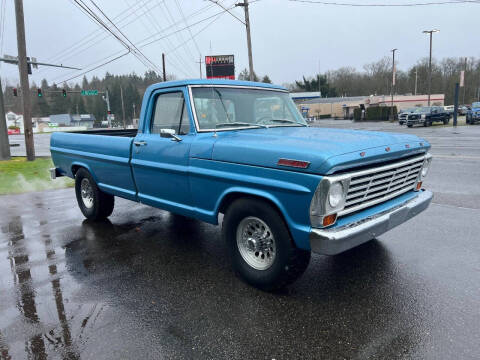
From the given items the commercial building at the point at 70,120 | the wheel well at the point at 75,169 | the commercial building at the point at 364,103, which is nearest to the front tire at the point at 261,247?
the wheel well at the point at 75,169

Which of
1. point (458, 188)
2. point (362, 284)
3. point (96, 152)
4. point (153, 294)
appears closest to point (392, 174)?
point (362, 284)

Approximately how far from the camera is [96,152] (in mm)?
5520

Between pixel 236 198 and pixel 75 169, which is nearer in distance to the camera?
pixel 236 198

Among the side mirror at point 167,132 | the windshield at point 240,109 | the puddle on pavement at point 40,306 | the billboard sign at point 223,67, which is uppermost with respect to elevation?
the billboard sign at point 223,67

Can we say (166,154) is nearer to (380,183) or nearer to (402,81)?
(380,183)

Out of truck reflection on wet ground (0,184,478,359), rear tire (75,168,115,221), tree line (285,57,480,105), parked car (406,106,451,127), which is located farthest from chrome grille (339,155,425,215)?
tree line (285,57,480,105)

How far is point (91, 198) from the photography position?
6082mm

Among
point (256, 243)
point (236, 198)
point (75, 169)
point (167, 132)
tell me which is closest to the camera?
point (256, 243)

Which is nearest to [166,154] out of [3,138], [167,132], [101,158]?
[167,132]

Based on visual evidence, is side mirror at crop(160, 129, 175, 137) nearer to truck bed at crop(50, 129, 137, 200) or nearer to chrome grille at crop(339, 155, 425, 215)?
truck bed at crop(50, 129, 137, 200)

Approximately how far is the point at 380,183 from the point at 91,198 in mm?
4684

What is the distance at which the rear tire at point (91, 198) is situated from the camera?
5852 mm

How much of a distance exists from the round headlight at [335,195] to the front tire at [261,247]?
0.48 metres

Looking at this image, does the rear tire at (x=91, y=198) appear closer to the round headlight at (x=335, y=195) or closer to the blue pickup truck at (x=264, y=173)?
the blue pickup truck at (x=264, y=173)
